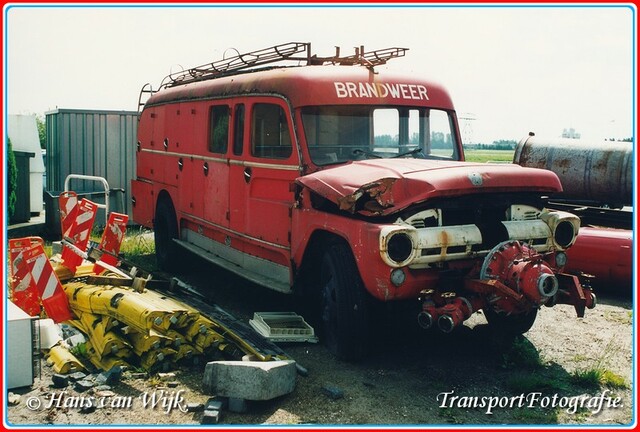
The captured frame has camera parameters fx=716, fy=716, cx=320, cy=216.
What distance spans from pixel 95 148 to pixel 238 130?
7.46 meters

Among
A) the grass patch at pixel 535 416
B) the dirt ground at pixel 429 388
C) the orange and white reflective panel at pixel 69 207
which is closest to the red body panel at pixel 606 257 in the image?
the dirt ground at pixel 429 388

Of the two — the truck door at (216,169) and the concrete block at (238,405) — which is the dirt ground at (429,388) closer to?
the concrete block at (238,405)

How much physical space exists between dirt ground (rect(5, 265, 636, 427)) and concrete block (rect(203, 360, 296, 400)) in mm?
136

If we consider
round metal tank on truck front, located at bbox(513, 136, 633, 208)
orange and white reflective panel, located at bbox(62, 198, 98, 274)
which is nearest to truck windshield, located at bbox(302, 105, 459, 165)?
orange and white reflective panel, located at bbox(62, 198, 98, 274)

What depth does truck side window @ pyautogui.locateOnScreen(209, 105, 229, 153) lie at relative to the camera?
823 centimetres

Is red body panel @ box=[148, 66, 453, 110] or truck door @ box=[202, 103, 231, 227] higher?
red body panel @ box=[148, 66, 453, 110]

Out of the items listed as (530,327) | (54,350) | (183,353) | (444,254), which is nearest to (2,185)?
(54,350)

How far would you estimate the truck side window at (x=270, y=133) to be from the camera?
276 inches

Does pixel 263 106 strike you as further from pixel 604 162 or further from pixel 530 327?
pixel 604 162

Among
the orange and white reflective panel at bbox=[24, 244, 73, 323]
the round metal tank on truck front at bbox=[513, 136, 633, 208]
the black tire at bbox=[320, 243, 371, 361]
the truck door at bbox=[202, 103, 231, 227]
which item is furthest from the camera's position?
the round metal tank on truck front at bbox=[513, 136, 633, 208]

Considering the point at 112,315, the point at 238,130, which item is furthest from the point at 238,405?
the point at 238,130

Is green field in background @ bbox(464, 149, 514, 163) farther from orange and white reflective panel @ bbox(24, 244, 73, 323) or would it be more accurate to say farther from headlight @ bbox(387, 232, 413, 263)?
orange and white reflective panel @ bbox(24, 244, 73, 323)

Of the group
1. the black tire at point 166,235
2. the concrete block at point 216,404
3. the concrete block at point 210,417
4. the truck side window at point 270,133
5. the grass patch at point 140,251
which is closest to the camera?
the concrete block at point 210,417

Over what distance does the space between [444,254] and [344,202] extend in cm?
87
